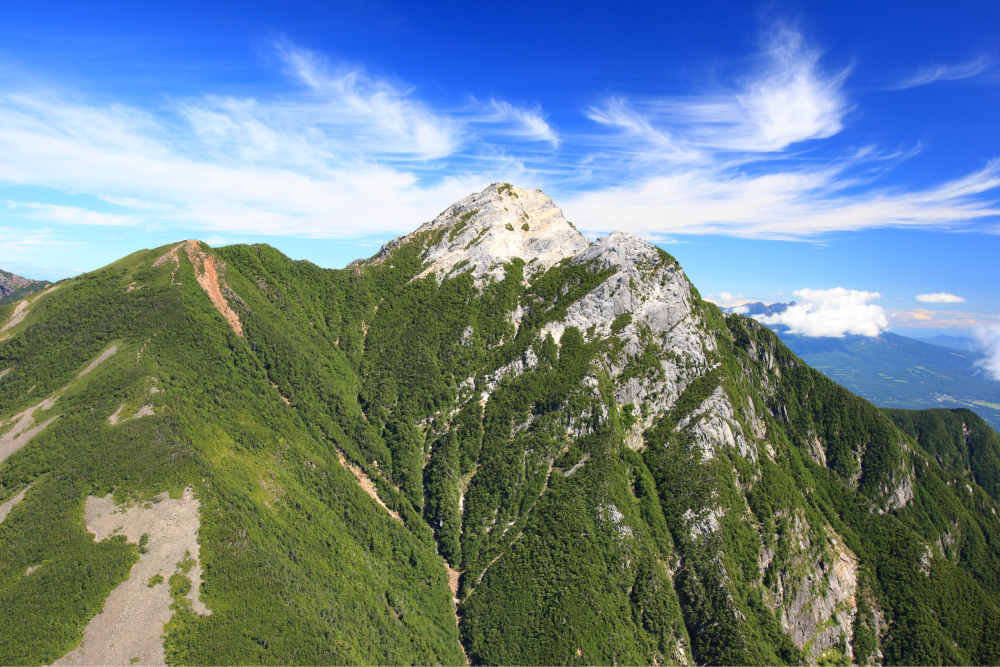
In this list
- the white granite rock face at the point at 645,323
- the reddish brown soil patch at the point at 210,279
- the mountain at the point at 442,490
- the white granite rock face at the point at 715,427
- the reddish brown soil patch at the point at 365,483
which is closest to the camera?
the mountain at the point at 442,490

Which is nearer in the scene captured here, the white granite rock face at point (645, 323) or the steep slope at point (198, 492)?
the steep slope at point (198, 492)

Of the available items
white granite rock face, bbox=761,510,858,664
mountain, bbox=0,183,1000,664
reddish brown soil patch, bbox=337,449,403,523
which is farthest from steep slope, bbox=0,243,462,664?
white granite rock face, bbox=761,510,858,664

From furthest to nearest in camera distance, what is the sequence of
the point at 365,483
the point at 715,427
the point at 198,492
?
the point at 715,427, the point at 365,483, the point at 198,492

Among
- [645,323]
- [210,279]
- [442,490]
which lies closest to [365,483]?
[442,490]

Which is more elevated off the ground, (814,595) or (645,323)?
(645,323)

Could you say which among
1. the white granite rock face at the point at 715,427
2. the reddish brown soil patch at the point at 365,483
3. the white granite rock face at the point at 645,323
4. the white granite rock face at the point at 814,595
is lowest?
the white granite rock face at the point at 814,595

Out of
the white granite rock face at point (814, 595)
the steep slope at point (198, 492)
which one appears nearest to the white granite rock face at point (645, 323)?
the white granite rock face at point (814, 595)

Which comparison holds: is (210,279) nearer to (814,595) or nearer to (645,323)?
(645,323)

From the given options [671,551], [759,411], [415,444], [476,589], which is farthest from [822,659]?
[415,444]

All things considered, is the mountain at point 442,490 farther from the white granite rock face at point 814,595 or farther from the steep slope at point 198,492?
the white granite rock face at point 814,595
